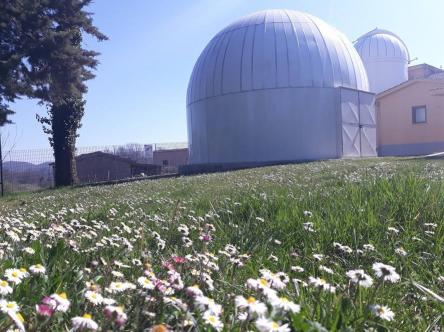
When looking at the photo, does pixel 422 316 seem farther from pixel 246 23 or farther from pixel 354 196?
pixel 246 23

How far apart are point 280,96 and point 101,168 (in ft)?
62.4

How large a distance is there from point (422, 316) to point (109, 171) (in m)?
35.4

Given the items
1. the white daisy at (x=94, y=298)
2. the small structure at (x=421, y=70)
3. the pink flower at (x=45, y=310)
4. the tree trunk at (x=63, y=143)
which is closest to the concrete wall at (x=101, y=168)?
the tree trunk at (x=63, y=143)

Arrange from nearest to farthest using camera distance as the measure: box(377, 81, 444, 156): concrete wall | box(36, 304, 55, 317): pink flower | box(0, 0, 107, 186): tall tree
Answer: box(36, 304, 55, 317): pink flower < box(0, 0, 107, 186): tall tree < box(377, 81, 444, 156): concrete wall

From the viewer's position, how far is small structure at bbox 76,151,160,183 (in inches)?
1361

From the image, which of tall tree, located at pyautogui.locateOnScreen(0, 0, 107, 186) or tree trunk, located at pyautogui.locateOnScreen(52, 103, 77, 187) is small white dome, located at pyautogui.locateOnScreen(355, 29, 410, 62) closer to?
tree trunk, located at pyautogui.locateOnScreen(52, 103, 77, 187)

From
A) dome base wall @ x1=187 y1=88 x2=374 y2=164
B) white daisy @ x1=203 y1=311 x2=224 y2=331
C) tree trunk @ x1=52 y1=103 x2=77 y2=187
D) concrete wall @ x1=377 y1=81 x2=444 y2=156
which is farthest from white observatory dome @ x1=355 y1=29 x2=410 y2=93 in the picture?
white daisy @ x1=203 y1=311 x2=224 y2=331

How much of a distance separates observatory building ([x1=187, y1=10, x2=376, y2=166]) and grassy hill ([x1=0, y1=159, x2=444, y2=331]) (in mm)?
18279

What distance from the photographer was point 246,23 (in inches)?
1013

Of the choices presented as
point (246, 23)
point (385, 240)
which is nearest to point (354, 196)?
point (385, 240)

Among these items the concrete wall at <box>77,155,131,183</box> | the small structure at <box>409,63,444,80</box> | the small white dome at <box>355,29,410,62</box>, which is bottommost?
the concrete wall at <box>77,155,131,183</box>

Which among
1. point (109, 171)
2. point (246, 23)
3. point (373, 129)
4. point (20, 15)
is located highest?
point (246, 23)

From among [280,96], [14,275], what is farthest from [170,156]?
[14,275]

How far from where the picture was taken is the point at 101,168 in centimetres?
3644
